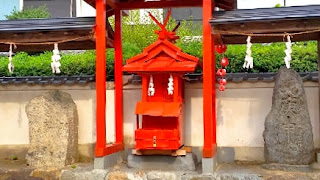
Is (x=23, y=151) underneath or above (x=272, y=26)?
underneath

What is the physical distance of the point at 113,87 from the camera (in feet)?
39.2

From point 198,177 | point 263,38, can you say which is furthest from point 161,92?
point 263,38

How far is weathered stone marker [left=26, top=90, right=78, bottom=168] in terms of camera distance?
34.8ft

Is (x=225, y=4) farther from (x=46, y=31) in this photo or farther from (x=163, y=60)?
(x=46, y=31)

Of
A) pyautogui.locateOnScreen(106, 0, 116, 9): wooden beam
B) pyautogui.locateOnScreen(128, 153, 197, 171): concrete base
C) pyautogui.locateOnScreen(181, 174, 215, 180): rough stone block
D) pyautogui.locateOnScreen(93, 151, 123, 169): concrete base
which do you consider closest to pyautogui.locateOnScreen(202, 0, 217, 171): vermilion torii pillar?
pyautogui.locateOnScreen(181, 174, 215, 180): rough stone block

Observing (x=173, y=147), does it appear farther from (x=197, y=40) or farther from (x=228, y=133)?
(x=197, y=40)

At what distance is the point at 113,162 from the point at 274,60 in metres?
6.03

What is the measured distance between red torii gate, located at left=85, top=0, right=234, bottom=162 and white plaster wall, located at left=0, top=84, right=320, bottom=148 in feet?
1.57

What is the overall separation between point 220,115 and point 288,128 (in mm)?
2076

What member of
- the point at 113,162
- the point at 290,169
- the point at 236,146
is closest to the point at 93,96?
the point at 113,162

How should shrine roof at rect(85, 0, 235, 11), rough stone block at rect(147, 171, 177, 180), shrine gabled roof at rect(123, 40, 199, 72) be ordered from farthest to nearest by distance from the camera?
shrine roof at rect(85, 0, 235, 11) < shrine gabled roof at rect(123, 40, 199, 72) < rough stone block at rect(147, 171, 177, 180)

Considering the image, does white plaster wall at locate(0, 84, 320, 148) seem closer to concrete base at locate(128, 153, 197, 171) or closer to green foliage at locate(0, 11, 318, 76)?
concrete base at locate(128, 153, 197, 171)

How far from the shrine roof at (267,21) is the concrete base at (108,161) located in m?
3.85

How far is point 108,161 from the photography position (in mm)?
10477
